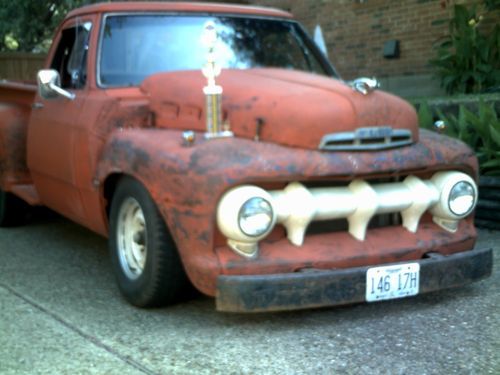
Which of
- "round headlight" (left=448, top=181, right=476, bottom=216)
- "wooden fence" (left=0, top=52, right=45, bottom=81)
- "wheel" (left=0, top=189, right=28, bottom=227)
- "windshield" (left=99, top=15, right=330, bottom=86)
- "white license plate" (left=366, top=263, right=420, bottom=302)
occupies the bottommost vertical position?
"wheel" (left=0, top=189, right=28, bottom=227)

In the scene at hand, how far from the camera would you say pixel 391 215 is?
453cm

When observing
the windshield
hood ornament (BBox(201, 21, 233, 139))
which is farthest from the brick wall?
hood ornament (BBox(201, 21, 233, 139))

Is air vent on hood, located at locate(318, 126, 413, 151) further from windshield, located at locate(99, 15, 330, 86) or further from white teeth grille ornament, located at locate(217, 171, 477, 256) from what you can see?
windshield, located at locate(99, 15, 330, 86)

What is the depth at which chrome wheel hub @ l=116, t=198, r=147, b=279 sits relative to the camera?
452cm

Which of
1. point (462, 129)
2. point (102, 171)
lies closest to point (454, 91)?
point (462, 129)

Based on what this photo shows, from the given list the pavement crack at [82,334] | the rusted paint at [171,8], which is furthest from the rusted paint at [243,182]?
the rusted paint at [171,8]

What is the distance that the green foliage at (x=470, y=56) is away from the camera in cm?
906

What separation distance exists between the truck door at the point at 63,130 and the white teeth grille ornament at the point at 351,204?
5.58 feet

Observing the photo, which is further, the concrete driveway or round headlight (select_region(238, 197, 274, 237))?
round headlight (select_region(238, 197, 274, 237))

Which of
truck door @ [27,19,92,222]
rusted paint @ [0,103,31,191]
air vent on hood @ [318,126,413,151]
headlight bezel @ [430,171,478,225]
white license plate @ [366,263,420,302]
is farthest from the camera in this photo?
rusted paint @ [0,103,31,191]

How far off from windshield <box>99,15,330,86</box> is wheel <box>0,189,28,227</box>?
2323 mm

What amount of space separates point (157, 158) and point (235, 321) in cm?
104

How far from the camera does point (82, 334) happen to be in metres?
4.18

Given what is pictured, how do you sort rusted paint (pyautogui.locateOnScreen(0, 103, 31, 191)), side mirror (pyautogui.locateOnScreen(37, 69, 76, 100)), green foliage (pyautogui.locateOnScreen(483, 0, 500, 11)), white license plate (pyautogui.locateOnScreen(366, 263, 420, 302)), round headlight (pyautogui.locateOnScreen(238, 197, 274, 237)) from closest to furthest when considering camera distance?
round headlight (pyautogui.locateOnScreen(238, 197, 274, 237)), white license plate (pyautogui.locateOnScreen(366, 263, 420, 302)), side mirror (pyautogui.locateOnScreen(37, 69, 76, 100)), rusted paint (pyautogui.locateOnScreen(0, 103, 31, 191)), green foliage (pyautogui.locateOnScreen(483, 0, 500, 11))
